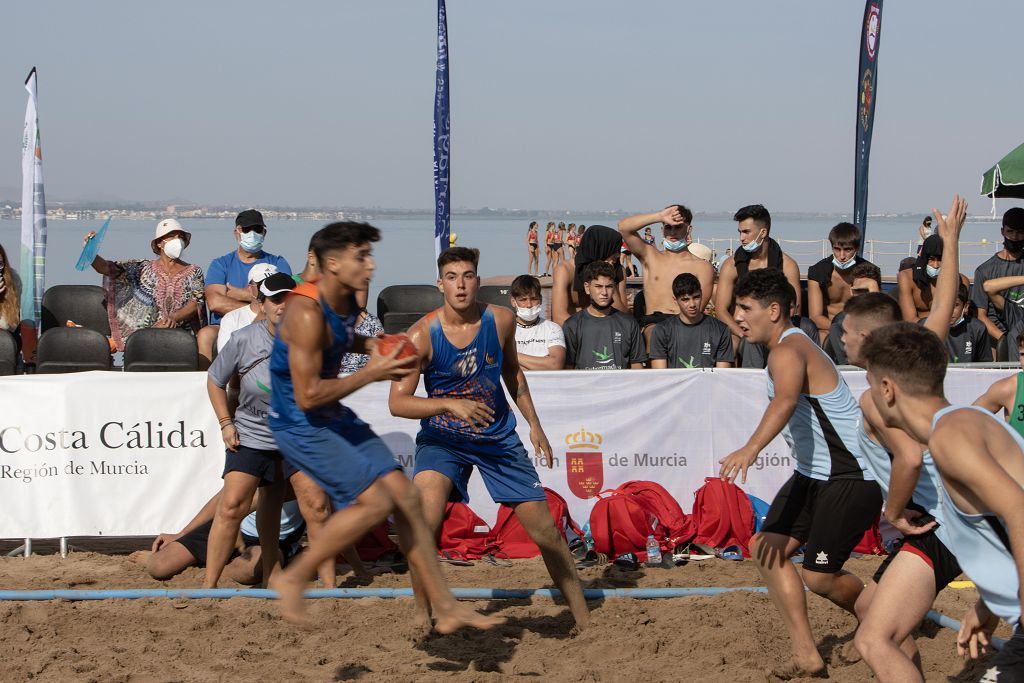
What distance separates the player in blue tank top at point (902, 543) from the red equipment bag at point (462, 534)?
130 inches

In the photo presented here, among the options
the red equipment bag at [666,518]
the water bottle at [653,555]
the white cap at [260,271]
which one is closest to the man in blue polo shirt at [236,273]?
the white cap at [260,271]

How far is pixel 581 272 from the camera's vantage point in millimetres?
9109

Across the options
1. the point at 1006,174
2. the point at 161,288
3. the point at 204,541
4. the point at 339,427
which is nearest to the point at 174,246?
the point at 161,288

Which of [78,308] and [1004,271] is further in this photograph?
[78,308]

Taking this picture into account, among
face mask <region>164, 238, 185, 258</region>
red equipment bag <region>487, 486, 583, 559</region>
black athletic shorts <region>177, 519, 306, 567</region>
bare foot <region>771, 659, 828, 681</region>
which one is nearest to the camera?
bare foot <region>771, 659, 828, 681</region>

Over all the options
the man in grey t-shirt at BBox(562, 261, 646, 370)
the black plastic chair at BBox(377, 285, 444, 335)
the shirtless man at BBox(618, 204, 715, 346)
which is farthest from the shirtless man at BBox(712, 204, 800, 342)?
the black plastic chair at BBox(377, 285, 444, 335)

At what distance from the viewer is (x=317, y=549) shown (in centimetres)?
471

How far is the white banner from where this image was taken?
7578 mm

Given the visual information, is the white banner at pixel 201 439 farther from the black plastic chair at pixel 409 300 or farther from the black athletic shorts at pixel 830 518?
the black plastic chair at pixel 409 300

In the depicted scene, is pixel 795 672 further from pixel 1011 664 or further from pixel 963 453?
pixel 963 453

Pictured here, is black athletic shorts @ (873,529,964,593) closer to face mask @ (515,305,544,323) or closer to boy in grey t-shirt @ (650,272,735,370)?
boy in grey t-shirt @ (650,272,735,370)

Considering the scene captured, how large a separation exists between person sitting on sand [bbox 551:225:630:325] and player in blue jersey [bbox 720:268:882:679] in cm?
398

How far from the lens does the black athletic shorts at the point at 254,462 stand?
663 centimetres

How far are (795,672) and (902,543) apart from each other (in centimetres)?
113
